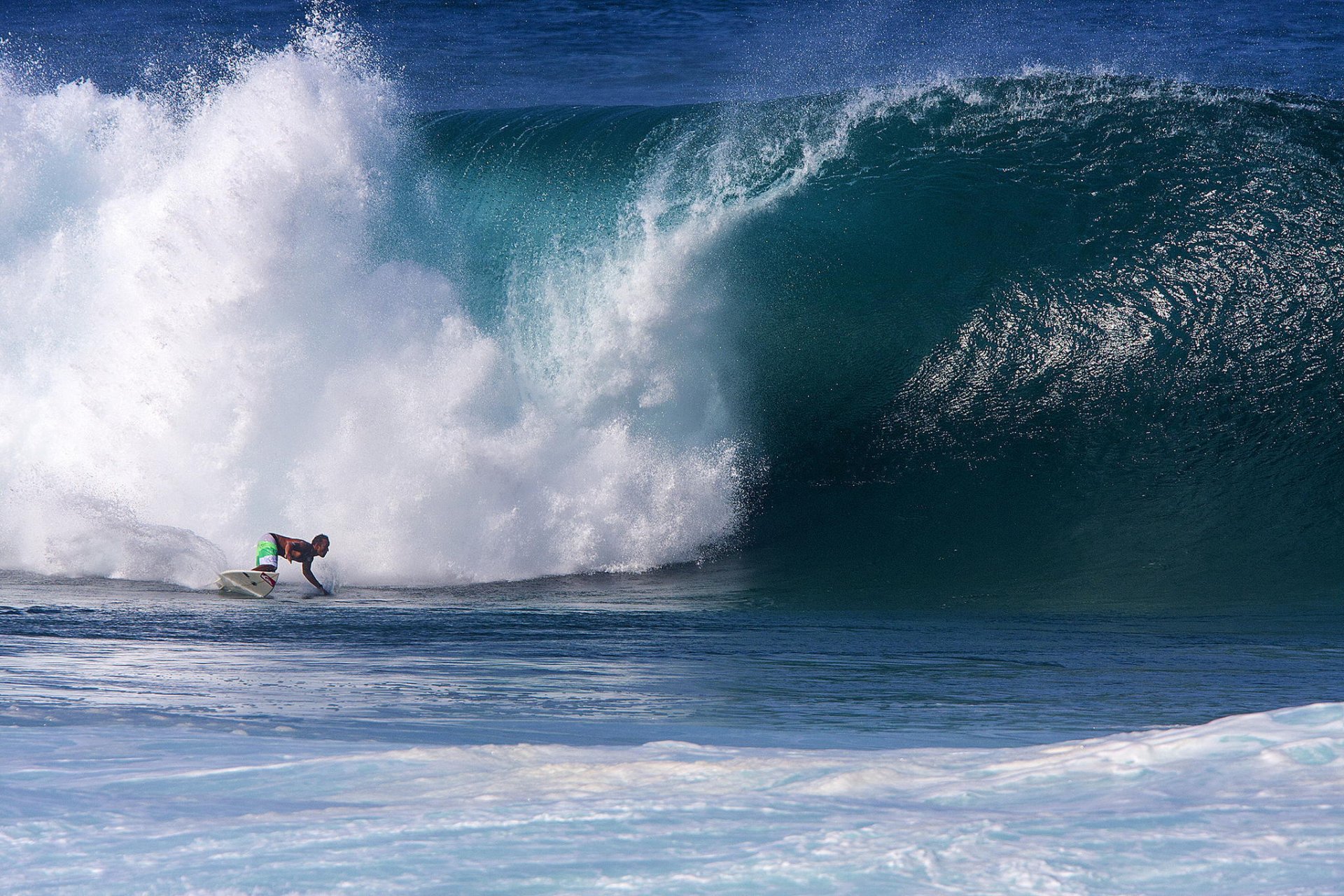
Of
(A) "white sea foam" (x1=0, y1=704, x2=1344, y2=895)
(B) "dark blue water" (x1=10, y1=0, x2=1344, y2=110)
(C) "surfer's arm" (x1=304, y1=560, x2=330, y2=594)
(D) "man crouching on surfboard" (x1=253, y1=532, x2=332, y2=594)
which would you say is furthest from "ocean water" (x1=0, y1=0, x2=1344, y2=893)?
(B) "dark blue water" (x1=10, y1=0, x2=1344, y2=110)

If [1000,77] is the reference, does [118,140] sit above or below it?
below

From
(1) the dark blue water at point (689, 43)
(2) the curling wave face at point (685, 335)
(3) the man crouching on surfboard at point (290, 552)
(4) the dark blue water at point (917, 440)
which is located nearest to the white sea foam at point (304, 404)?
(2) the curling wave face at point (685, 335)

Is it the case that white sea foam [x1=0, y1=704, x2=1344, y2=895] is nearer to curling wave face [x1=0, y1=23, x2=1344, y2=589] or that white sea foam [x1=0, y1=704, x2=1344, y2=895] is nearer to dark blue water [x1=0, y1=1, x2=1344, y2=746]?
dark blue water [x1=0, y1=1, x2=1344, y2=746]

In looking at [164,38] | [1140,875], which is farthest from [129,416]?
[164,38]

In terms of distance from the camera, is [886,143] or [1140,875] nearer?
[1140,875]

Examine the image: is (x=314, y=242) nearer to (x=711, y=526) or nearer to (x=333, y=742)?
(x=711, y=526)

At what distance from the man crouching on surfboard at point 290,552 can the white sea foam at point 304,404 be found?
0.64 meters

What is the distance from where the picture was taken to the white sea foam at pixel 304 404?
795 centimetres

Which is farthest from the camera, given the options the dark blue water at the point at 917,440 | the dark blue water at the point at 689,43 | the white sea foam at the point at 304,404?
the dark blue water at the point at 689,43

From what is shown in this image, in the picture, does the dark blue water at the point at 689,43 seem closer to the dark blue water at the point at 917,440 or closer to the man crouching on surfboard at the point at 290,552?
the dark blue water at the point at 917,440

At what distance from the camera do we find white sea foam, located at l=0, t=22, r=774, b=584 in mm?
7949

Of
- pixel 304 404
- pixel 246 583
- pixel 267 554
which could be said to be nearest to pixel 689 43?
pixel 304 404

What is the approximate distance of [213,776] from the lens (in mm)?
2580

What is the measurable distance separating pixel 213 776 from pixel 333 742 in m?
0.47
